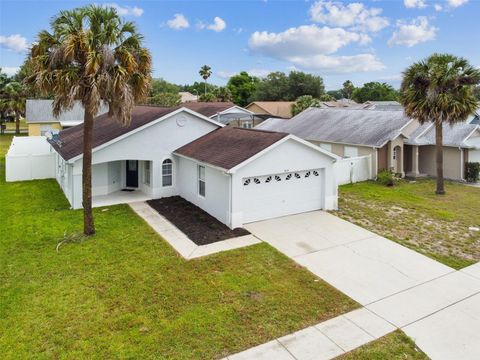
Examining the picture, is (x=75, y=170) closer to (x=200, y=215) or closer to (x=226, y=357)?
(x=200, y=215)

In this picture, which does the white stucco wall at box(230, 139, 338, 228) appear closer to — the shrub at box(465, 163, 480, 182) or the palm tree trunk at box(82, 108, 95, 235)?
the palm tree trunk at box(82, 108, 95, 235)

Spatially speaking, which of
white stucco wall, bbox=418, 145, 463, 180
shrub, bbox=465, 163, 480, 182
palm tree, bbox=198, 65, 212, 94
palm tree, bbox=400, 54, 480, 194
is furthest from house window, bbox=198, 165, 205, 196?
palm tree, bbox=198, 65, 212, 94

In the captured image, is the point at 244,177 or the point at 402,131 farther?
the point at 402,131

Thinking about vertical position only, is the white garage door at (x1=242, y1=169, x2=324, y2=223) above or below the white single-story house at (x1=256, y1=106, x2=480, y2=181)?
below

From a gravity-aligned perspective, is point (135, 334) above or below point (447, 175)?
below

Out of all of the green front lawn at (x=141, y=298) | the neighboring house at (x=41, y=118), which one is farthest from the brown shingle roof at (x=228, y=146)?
the neighboring house at (x=41, y=118)

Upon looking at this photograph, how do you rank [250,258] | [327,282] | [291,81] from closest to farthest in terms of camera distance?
[327,282] < [250,258] < [291,81]

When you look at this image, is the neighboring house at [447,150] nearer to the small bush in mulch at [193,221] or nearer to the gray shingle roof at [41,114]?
the small bush in mulch at [193,221]

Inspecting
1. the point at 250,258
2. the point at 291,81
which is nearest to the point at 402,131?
the point at 250,258
